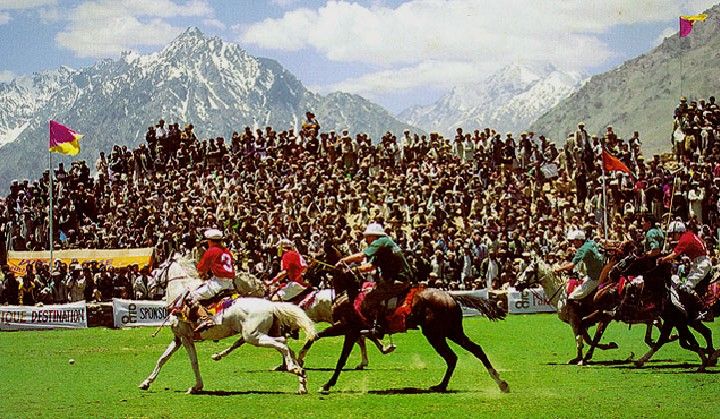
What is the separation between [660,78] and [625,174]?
303ft

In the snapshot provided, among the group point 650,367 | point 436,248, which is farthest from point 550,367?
point 436,248

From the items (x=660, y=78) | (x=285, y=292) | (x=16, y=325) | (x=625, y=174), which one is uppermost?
(x=660, y=78)

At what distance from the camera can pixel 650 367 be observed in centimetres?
1812

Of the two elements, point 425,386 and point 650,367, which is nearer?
point 425,386

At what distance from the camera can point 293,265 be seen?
67.2 feet

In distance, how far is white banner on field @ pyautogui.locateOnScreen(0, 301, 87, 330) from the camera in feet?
98.6

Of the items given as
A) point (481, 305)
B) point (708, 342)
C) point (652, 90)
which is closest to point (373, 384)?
point (481, 305)

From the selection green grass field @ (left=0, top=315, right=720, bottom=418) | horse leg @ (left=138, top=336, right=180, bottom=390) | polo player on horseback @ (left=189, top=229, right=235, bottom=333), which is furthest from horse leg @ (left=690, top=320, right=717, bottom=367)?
horse leg @ (left=138, top=336, right=180, bottom=390)

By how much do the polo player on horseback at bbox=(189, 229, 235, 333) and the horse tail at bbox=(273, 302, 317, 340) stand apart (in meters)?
0.87

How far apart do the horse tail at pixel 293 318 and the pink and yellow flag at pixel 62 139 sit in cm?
2016

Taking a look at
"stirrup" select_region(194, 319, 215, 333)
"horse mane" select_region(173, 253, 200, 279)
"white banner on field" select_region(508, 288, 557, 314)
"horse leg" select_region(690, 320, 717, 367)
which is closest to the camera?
"stirrup" select_region(194, 319, 215, 333)

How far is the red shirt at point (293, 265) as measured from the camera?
20438 millimetres

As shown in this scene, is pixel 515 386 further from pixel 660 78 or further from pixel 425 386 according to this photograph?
pixel 660 78

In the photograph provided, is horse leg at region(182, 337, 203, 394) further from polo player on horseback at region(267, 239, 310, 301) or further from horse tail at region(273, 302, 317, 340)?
polo player on horseback at region(267, 239, 310, 301)
